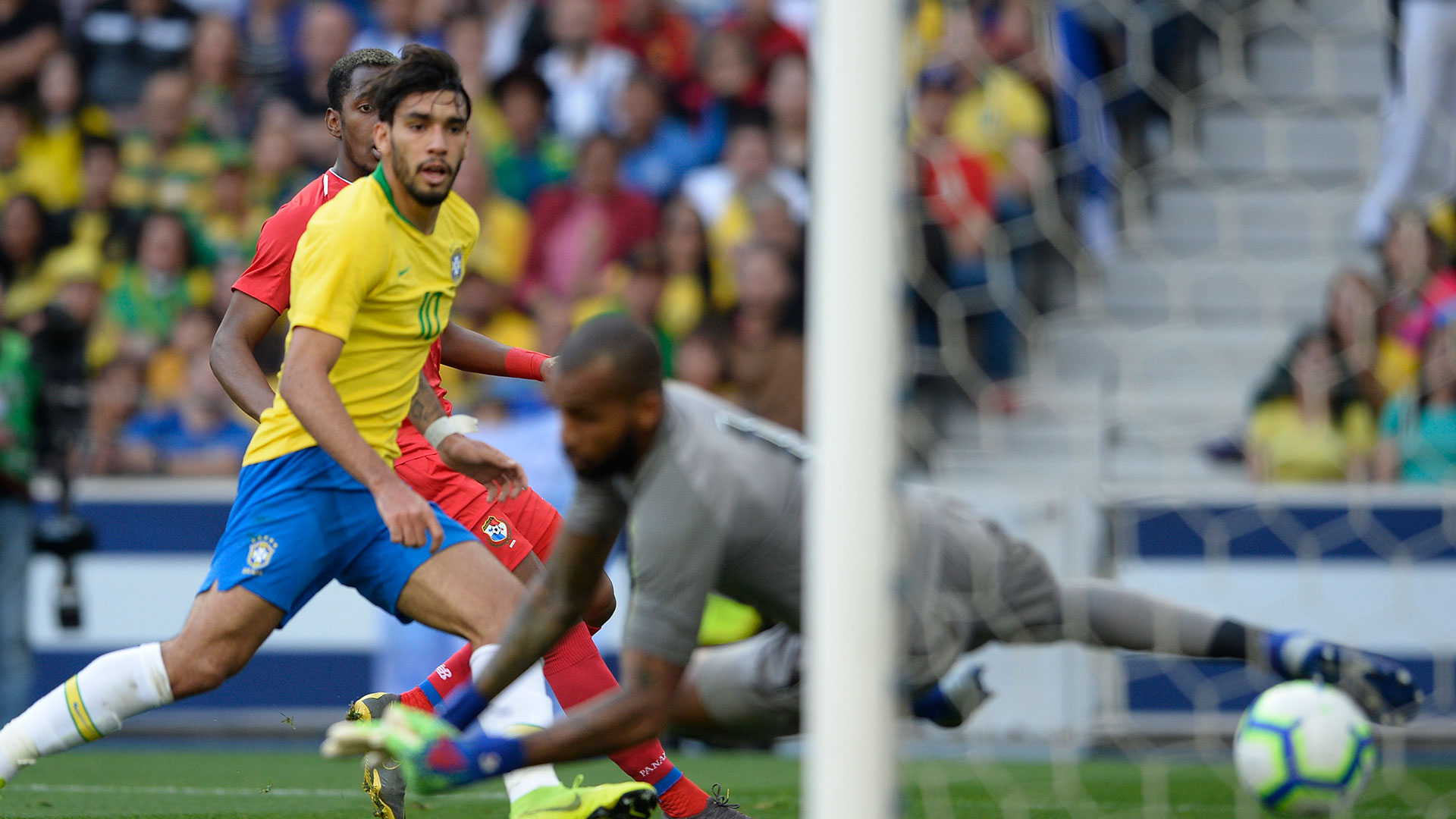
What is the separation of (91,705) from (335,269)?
107 centimetres

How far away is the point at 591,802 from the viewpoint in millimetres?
3498

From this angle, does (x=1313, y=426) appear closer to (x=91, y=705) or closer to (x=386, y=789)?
(x=386, y=789)

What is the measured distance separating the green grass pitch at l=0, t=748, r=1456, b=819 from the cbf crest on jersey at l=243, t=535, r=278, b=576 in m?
1.33

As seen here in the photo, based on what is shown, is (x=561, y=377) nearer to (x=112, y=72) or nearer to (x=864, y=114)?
(x=864, y=114)

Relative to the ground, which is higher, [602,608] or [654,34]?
[654,34]

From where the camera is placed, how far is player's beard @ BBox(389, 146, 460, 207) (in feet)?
11.6

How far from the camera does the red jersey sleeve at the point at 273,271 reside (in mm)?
3908

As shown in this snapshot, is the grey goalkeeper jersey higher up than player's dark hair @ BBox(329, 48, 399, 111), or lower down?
lower down

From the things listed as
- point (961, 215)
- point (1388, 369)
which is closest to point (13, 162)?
point (961, 215)

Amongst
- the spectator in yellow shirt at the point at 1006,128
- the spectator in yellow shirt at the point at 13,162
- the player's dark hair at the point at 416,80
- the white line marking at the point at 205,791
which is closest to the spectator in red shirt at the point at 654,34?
the spectator in yellow shirt at the point at 1006,128

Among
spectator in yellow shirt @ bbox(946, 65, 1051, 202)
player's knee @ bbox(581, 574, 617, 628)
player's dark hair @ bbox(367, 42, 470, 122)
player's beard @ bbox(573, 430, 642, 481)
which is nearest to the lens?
player's beard @ bbox(573, 430, 642, 481)

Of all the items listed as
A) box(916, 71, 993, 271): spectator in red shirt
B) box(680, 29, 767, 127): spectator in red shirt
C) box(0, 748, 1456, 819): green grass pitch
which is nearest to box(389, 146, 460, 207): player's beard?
box(0, 748, 1456, 819): green grass pitch

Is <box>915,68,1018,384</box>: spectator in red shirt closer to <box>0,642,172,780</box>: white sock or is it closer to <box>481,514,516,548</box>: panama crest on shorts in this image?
<box>481,514,516,548</box>: panama crest on shorts

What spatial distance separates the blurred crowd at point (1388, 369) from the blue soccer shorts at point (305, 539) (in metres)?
3.91
